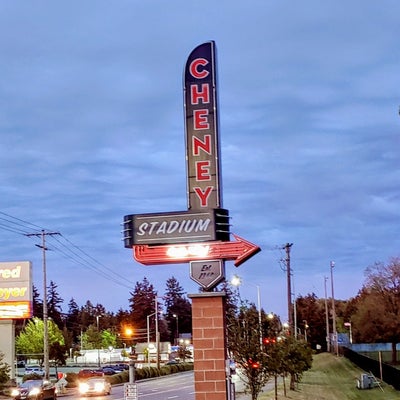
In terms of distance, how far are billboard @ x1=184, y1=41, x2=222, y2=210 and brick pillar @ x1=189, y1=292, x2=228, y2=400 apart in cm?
195

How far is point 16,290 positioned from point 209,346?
184ft

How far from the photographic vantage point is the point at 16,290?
6731cm

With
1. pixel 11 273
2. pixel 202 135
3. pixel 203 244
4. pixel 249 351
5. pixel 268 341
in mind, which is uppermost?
pixel 11 273

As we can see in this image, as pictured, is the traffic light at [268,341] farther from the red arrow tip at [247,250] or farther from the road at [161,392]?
the road at [161,392]

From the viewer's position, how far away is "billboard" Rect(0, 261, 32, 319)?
6656 cm

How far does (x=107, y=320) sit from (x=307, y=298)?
214 ft

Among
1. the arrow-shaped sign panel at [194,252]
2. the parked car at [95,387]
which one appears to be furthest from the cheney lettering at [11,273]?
the arrow-shaped sign panel at [194,252]

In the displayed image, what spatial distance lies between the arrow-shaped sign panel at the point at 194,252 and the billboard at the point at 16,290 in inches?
2153

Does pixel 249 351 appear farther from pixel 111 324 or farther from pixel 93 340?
pixel 111 324

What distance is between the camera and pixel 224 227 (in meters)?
14.1

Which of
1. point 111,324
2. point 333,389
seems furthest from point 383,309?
point 111,324

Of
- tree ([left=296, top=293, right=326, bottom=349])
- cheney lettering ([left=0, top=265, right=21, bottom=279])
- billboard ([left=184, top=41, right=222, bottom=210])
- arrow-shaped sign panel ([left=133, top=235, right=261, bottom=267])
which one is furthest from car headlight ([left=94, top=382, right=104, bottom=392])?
tree ([left=296, top=293, right=326, bottom=349])

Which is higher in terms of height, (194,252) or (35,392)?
(194,252)

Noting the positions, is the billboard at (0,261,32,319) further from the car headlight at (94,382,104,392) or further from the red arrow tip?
the red arrow tip
